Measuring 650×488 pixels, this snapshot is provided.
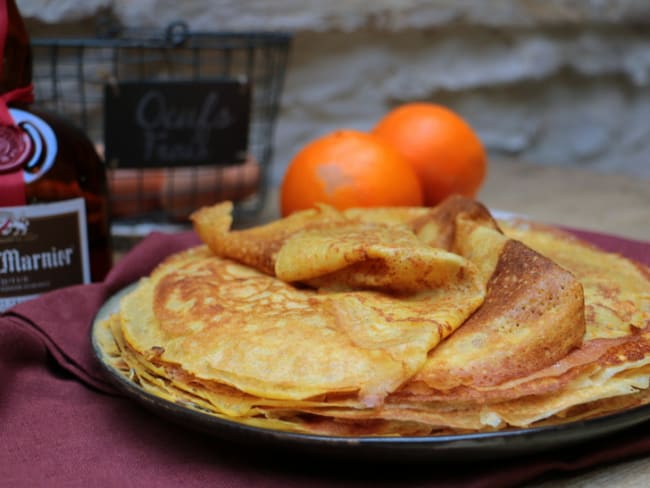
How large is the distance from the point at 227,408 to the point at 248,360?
1.7 inches

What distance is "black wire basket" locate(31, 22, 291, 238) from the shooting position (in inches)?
51.7

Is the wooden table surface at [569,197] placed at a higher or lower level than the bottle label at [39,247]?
lower

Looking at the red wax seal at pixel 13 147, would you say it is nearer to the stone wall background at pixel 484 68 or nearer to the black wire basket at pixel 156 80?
the black wire basket at pixel 156 80

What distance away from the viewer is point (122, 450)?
A: 667mm

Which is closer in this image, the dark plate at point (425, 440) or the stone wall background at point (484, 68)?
the dark plate at point (425, 440)

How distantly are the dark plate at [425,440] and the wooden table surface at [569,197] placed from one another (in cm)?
89

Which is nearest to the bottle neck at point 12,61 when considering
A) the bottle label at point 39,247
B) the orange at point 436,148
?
the bottle label at point 39,247

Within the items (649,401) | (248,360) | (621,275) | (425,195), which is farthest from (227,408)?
(425,195)

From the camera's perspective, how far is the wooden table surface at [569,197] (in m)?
1.52

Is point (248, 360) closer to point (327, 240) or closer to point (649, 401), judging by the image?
point (327, 240)

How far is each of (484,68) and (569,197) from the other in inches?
18.7

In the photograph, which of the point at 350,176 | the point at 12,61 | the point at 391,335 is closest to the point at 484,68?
the point at 350,176

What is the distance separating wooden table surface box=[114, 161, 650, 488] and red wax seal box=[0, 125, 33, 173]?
25.7 inches

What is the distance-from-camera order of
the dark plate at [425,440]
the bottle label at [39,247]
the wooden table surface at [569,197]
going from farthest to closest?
1. the wooden table surface at [569,197]
2. the bottle label at [39,247]
3. the dark plate at [425,440]
